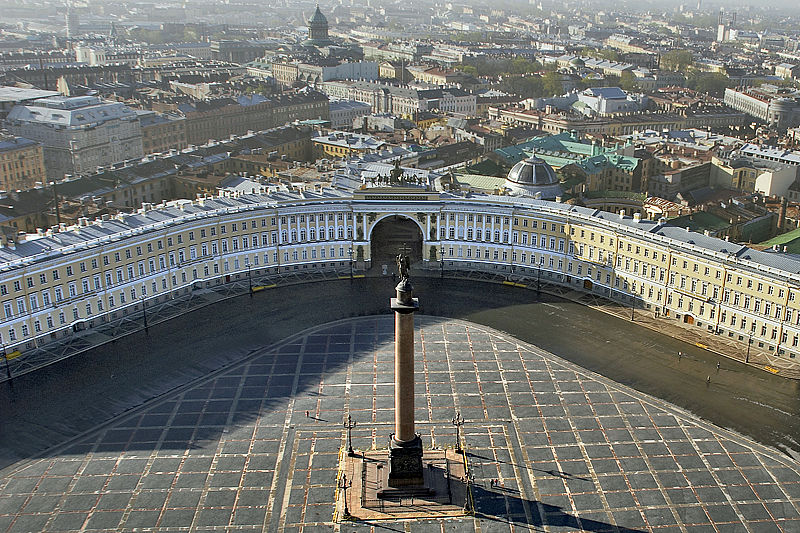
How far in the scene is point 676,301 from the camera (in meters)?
112

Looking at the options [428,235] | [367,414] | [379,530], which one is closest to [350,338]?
[367,414]

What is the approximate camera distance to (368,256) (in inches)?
5133

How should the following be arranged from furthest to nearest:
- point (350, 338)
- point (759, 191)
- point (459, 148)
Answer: point (459, 148), point (759, 191), point (350, 338)

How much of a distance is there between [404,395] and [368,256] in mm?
59392

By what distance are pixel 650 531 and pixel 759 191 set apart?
108202mm

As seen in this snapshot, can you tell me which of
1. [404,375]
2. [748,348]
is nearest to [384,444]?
[404,375]

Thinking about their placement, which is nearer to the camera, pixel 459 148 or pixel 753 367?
pixel 753 367

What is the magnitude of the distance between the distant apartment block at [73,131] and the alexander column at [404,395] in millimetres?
136015

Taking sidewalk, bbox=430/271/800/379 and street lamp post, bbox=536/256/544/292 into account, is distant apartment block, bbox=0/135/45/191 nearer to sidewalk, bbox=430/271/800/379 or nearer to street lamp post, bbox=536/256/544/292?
sidewalk, bbox=430/271/800/379

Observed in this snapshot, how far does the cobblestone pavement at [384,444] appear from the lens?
72.8 metres

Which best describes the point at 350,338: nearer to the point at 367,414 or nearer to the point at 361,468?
the point at 367,414

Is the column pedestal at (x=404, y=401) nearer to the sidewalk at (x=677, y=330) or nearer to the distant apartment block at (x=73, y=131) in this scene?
the sidewalk at (x=677, y=330)

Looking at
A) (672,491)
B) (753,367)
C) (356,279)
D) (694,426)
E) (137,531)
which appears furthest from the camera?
(356,279)

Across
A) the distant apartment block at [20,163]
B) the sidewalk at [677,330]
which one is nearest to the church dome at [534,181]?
the sidewalk at [677,330]
